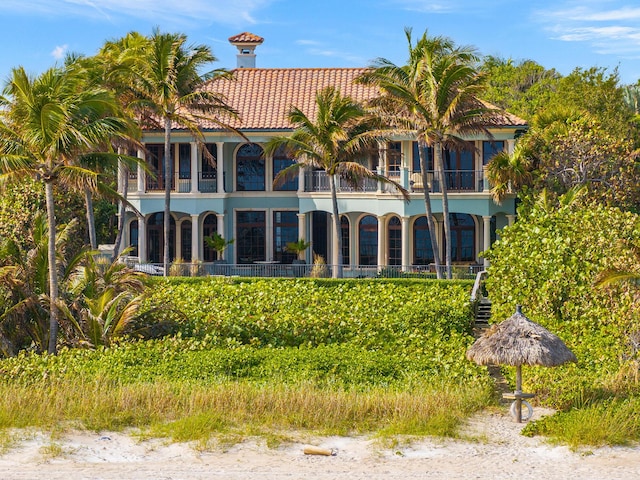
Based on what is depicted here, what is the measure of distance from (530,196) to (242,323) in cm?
1515

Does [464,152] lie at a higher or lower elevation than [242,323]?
higher

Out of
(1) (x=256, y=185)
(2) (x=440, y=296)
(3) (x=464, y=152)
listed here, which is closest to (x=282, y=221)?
(1) (x=256, y=185)

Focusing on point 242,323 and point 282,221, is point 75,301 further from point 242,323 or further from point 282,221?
point 282,221

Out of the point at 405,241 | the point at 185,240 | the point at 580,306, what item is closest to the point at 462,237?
the point at 405,241

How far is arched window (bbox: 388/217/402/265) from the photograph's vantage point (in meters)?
Result: 37.2

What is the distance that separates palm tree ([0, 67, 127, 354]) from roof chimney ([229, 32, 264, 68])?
2105 centimetres

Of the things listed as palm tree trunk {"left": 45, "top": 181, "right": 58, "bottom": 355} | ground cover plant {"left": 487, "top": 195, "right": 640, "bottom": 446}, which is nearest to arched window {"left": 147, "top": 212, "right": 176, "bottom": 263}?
ground cover plant {"left": 487, "top": 195, "right": 640, "bottom": 446}

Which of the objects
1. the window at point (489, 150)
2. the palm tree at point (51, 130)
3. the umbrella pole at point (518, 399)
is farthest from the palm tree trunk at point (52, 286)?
the window at point (489, 150)

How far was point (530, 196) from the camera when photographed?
3438 centimetres

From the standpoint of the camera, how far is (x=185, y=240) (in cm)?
3866

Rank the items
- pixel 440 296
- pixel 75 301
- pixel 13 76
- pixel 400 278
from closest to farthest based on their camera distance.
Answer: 1. pixel 13 76
2. pixel 75 301
3. pixel 440 296
4. pixel 400 278

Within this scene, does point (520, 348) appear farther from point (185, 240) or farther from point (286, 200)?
point (185, 240)

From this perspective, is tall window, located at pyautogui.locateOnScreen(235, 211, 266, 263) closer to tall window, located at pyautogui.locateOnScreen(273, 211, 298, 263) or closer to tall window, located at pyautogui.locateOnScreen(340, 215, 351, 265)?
tall window, located at pyautogui.locateOnScreen(273, 211, 298, 263)

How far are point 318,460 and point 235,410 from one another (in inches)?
88.7
